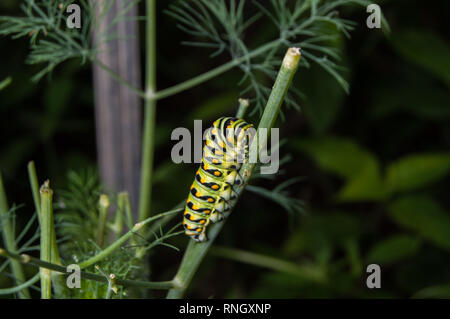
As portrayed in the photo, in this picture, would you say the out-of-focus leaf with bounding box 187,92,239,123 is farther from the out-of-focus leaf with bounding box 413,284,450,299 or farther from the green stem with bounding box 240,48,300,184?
the green stem with bounding box 240,48,300,184

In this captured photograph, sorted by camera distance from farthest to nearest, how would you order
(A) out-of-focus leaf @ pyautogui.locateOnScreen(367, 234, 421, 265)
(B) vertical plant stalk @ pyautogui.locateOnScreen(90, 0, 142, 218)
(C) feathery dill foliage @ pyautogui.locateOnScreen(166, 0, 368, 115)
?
1. (A) out-of-focus leaf @ pyautogui.locateOnScreen(367, 234, 421, 265)
2. (B) vertical plant stalk @ pyautogui.locateOnScreen(90, 0, 142, 218)
3. (C) feathery dill foliage @ pyautogui.locateOnScreen(166, 0, 368, 115)

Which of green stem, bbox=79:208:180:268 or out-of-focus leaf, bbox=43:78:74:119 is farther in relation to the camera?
out-of-focus leaf, bbox=43:78:74:119

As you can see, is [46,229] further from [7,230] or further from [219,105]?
[219,105]

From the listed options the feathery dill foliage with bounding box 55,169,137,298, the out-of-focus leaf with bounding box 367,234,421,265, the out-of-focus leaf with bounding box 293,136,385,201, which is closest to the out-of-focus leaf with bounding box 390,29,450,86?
the out-of-focus leaf with bounding box 293,136,385,201

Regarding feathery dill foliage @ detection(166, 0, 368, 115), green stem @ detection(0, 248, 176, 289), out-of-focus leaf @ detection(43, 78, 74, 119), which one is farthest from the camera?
out-of-focus leaf @ detection(43, 78, 74, 119)

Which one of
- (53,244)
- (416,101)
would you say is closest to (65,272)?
(53,244)

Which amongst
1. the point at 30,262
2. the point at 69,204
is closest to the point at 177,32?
the point at 69,204

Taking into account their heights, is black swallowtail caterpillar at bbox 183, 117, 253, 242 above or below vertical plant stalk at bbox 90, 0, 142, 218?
below
